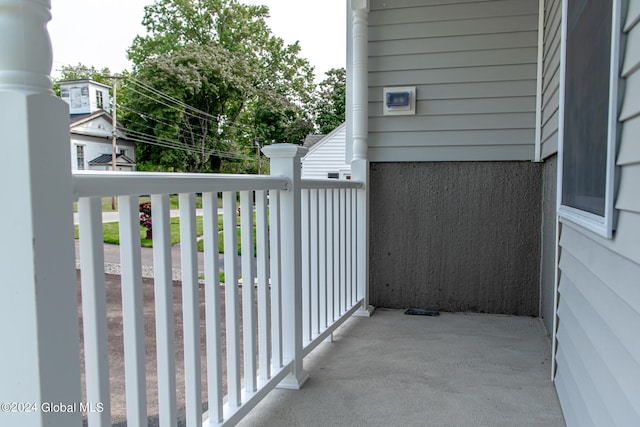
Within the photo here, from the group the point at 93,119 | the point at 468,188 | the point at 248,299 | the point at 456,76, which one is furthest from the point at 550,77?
the point at 93,119

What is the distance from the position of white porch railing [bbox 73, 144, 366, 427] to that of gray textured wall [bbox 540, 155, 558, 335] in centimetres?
119

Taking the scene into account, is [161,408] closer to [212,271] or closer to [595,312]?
[212,271]

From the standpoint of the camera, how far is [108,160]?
17.9 m

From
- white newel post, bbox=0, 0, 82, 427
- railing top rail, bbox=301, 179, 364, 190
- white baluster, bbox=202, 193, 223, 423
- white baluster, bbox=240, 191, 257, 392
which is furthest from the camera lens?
railing top rail, bbox=301, 179, 364, 190

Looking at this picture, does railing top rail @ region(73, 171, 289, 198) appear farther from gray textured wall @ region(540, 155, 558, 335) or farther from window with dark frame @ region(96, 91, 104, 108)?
window with dark frame @ region(96, 91, 104, 108)

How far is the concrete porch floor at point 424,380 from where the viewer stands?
1.93m

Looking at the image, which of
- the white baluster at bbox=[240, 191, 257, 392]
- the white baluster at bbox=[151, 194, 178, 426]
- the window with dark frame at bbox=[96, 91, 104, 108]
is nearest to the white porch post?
the white baluster at bbox=[240, 191, 257, 392]

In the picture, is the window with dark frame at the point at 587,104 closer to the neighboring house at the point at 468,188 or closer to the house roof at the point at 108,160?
the neighboring house at the point at 468,188

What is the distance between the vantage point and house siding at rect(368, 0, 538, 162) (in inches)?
133

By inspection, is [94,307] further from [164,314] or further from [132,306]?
[164,314]

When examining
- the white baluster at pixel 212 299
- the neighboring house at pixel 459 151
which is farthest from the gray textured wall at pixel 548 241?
the white baluster at pixel 212 299

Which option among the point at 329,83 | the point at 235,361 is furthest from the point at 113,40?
the point at 235,361

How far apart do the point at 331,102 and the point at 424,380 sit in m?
28.8

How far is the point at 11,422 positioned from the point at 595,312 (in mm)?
1414
